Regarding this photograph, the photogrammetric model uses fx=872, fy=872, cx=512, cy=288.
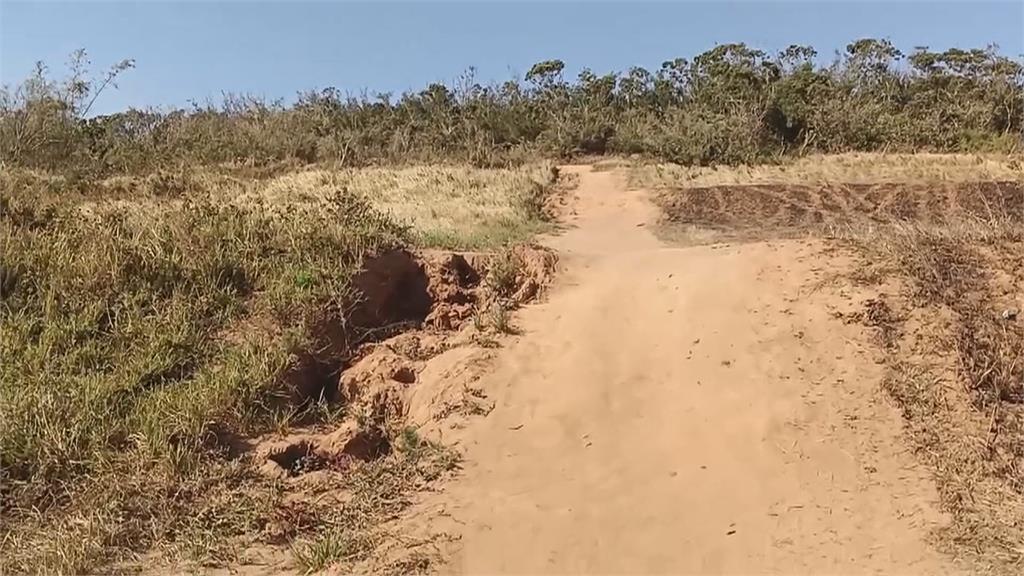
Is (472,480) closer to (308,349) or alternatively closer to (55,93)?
(308,349)

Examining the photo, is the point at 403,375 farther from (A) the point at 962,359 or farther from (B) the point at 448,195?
(B) the point at 448,195

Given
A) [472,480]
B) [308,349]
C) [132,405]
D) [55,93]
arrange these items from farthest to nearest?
1. [55,93]
2. [308,349]
3. [132,405]
4. [472,480]

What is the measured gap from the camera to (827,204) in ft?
41.0

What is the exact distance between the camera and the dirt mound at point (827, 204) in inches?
441

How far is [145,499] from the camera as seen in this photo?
4.57 meters

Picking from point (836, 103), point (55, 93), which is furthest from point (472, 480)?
point (836, 103)

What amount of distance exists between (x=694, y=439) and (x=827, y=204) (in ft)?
27.0

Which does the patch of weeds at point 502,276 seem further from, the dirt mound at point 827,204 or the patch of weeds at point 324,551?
the dirt mound at point 827,204

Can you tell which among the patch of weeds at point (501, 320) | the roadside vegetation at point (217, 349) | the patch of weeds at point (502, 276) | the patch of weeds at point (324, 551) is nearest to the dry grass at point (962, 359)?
the roadside vegetation at point (217, 349)

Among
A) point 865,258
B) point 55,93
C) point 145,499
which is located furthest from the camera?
point 55,93

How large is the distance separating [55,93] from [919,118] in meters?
18.2

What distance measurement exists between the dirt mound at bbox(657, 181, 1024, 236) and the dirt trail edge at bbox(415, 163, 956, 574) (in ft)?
14.2

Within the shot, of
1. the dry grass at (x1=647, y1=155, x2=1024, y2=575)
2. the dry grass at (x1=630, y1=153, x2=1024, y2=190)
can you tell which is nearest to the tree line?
the dry grass at (x1=630, y1=153, x2=1024, y2=190)

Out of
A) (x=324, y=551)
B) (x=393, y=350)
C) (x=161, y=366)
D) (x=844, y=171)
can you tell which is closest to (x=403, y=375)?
(x=393, y=350)
